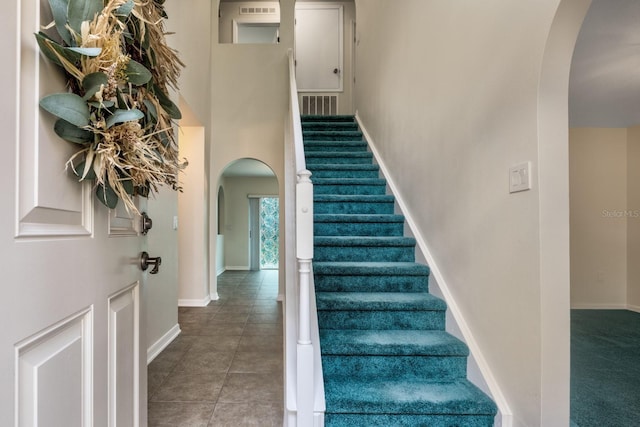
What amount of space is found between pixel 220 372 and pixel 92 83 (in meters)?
2.17

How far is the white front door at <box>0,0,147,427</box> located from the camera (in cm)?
57

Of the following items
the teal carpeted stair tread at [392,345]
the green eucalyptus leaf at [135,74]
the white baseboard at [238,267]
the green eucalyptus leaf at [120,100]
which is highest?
the green eucalyptus leaf at [135,74]

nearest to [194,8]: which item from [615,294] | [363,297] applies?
[363,297]

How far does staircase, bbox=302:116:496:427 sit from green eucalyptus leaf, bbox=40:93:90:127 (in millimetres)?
1459

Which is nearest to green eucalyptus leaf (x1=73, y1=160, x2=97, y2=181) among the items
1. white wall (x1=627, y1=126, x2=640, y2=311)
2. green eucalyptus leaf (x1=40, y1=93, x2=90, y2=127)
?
green eucalyptus leaf (x1=40, y1=93, x2=90, y2=127)

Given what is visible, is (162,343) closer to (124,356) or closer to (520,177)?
(124,356)

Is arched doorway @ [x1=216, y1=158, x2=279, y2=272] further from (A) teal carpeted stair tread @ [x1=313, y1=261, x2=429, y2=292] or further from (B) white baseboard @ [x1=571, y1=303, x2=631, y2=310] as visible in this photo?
(B) white baseboard @ [x1=571, y1=303, x2=631, y2=310]

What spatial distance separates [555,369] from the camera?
1.25m

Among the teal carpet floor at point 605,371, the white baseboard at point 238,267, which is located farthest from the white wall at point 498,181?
the white baseboard at point 238,267

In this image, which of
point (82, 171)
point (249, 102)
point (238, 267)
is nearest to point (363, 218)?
point (82, 171)

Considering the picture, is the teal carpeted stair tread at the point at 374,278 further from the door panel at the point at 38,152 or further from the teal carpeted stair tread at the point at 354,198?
the door panel at the point at 38,152

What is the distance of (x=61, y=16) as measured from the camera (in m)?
0.67

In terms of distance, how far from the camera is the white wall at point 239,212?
26.2ft

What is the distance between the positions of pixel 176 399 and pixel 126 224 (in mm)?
1468
